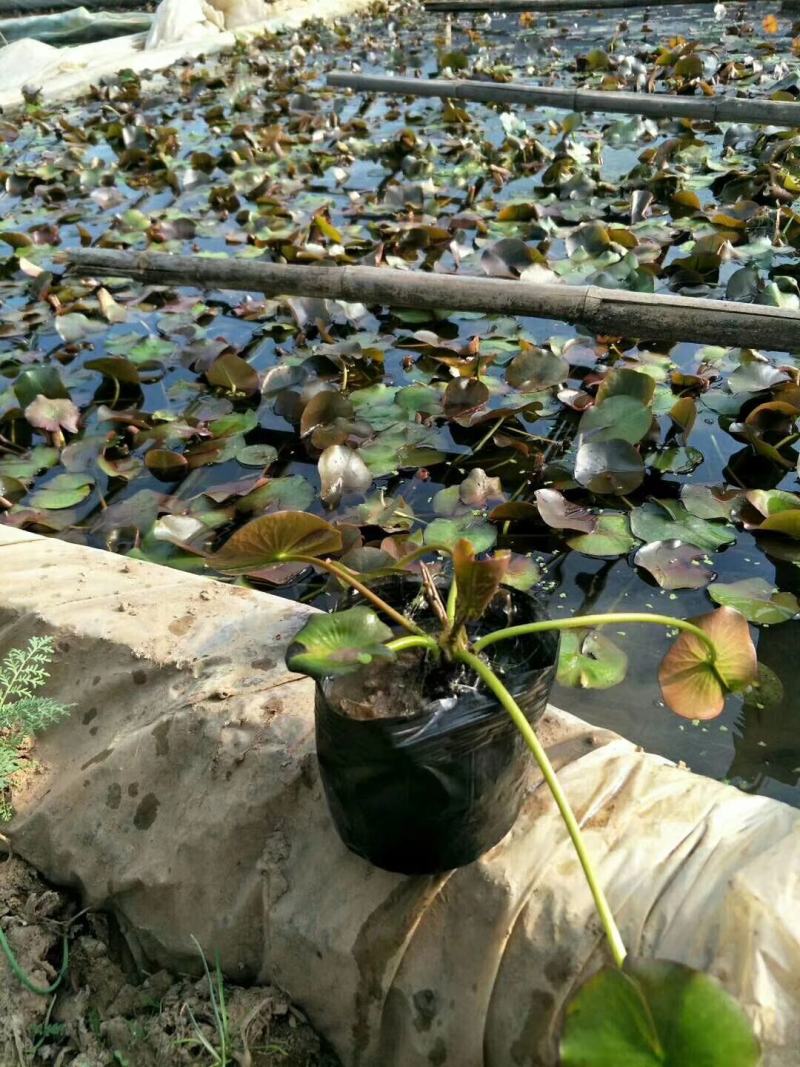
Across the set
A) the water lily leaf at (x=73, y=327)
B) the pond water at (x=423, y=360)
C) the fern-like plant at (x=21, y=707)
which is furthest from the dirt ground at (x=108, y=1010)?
the water lily leaf at (x=73, y=327)

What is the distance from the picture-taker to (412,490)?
82.4 inches

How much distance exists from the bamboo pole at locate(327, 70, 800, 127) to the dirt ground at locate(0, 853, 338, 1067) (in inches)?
168

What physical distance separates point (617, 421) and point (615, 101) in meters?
3.16

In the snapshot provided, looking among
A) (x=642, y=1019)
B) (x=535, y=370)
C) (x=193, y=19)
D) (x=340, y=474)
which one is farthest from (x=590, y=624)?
(x=193, y=19)

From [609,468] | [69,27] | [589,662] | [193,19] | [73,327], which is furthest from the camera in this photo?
[69,27]

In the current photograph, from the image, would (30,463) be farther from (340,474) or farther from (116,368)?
(340,474)

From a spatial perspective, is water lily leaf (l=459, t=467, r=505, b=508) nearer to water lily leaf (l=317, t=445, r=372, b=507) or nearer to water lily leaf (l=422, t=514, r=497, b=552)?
water lily leaf (l=422, t=514, r=497, b=552)

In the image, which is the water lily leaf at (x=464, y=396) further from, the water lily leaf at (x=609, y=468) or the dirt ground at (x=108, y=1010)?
the dirt ground at (x=108, y=1010)

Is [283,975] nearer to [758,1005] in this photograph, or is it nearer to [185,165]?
[758,1005]

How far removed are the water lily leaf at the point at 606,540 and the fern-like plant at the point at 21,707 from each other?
41.5 inches

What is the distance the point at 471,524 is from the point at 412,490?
0.25 m

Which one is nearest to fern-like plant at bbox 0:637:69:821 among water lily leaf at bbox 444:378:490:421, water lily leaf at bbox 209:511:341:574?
water lily leaf at bbox 209:511:341:574

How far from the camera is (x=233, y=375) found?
2516mm

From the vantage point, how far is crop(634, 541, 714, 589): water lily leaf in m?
1.68
